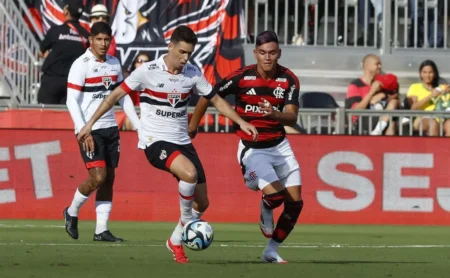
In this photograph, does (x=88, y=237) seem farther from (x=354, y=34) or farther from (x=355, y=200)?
(x=354, y=34)

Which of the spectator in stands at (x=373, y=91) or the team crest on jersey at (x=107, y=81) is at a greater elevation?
the team crest on jersey at (x=107, y=81)

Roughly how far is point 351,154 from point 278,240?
276 inches

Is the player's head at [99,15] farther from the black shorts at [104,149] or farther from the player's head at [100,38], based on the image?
the black shorts at [104,149]

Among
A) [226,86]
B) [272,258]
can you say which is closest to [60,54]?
[226,86]

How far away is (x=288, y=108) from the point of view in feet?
37.5

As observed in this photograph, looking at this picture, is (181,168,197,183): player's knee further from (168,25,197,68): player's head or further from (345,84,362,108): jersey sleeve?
(345,84,362,108): jersey sleeve

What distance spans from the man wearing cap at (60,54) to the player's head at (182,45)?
820cm

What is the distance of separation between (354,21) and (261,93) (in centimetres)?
1163

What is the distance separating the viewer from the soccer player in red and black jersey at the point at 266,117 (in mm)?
11461

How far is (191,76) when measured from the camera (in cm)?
1129

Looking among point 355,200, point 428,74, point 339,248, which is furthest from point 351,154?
point 339,248

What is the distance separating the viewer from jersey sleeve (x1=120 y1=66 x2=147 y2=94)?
36.2 ft

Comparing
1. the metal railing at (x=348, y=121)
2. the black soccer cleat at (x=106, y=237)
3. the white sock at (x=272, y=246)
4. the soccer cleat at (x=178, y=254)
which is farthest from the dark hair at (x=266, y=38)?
the metal railing at (x=348, y=121)

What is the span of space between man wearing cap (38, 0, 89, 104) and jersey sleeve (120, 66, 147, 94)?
26.4 ft
